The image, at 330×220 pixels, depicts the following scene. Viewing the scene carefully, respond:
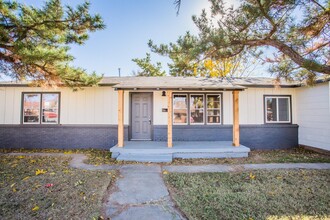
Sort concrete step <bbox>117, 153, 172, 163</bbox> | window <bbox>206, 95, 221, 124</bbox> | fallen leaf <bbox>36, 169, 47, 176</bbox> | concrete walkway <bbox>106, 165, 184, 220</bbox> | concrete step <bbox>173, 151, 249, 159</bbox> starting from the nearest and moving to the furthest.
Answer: concrete walkway <bbox>106, 165, 184, 220</bbox> < fallen leaf <bbox>36, 169, 47, 176</bbox> < concrete step <bbox>117, 153, 172, 163</bbox> < concrete step <bbox>173, 151, 249, 159</bbox> < window <bbox>206, 95, 221, 124</bbox>

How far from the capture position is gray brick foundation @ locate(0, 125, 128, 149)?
328 inches

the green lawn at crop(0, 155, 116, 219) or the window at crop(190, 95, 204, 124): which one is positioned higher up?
the window at crop(190, 95, 204, 124)

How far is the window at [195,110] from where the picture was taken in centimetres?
851

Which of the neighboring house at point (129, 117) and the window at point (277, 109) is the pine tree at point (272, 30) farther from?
the window at point (277, 109)

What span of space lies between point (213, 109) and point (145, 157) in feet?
13.4

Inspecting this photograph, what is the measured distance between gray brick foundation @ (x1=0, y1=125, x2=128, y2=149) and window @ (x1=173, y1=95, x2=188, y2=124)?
2.43m

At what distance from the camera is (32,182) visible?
14.3 feet

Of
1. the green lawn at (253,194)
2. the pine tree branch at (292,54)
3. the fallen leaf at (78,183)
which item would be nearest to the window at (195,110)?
the green lawn at (253,194)

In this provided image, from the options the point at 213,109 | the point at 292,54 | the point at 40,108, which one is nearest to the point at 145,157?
the point at 213,109

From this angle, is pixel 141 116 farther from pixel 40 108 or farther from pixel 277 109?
pixel 277 109

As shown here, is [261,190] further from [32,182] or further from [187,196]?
[32,182]

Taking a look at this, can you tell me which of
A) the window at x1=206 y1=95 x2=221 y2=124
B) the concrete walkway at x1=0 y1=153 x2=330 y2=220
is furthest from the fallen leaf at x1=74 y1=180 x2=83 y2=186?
the window at x1=206 y1=95 x2=221 y2=124

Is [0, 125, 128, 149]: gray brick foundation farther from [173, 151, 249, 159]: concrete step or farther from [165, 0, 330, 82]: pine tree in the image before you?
[165, 0, 330, 82]: pine tree

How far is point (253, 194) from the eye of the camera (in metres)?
3.75
